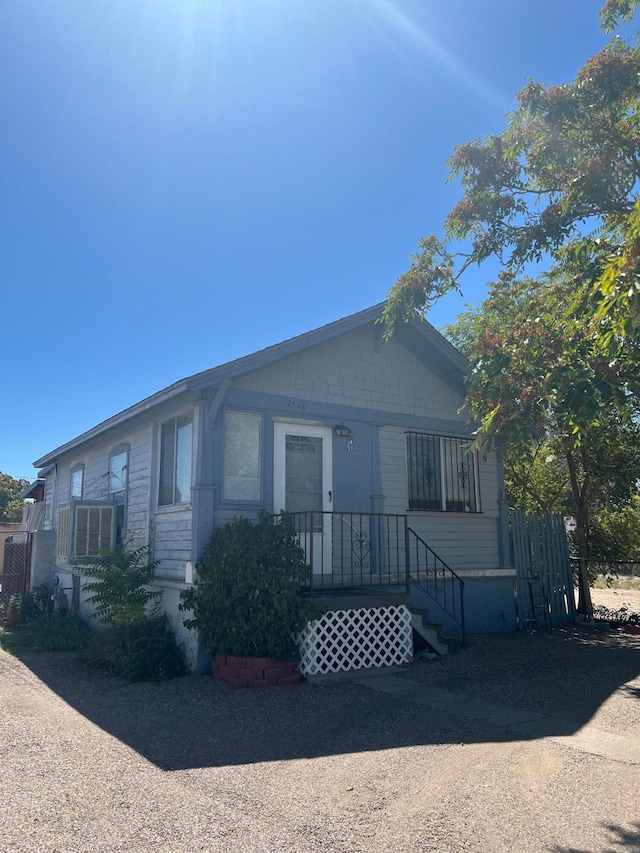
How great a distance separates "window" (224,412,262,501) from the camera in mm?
9188

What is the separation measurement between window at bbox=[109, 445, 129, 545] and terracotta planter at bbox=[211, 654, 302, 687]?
4.62 m

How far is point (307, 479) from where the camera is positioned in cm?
992

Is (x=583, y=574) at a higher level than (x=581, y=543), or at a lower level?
lower

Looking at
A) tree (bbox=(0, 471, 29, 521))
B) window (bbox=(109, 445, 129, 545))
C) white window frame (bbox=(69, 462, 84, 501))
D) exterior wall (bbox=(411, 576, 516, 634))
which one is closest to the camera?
exterior wall (bbox=(411, 576, 516, 634))

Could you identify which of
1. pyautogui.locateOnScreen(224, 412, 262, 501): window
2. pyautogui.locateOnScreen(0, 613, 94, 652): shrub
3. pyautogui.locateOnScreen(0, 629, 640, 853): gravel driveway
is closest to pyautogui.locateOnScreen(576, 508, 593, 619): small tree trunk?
pyautogui.locateOnScreen(0, 629, 640, 853): gravel driveway

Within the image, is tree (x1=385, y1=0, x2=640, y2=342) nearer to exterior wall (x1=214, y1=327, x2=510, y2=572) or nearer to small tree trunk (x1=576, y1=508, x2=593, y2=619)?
exterior wall (x1=214, y1=327, x2=510, y2=572)

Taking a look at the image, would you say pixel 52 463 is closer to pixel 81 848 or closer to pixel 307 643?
pixel 307 643

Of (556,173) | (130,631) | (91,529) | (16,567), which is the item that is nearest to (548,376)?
(556,173)

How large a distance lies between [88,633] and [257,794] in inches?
309

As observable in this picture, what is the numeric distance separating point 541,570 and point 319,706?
22.7ft

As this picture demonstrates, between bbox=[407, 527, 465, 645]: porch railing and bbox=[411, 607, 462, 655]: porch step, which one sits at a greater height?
bbox=[407, 527, 465, 645]: porch railing

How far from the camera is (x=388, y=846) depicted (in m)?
3.69

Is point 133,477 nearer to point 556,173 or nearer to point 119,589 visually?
point 119,589

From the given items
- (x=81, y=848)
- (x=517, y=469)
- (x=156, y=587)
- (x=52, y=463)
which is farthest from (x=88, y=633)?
(x=517, y=469)
